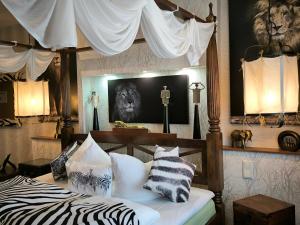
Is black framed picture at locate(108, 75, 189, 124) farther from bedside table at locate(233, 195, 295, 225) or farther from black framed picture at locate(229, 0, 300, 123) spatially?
bedside table at locate(233, 195, 295, 225)

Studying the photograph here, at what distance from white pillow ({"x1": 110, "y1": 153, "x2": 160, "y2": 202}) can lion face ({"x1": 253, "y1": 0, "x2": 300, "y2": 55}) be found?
175 cm

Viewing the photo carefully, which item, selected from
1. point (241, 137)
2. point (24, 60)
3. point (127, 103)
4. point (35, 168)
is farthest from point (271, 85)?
point (35, 168)

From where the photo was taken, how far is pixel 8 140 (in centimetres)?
489

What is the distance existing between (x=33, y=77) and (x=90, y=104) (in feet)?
3.18

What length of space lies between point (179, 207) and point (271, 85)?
1440 millimetres

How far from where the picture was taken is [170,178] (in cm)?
239

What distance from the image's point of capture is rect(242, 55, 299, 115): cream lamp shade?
2.63m

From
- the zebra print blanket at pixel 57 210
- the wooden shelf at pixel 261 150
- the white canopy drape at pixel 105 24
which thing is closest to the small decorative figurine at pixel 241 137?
the wooden shelf at pixel 261 150

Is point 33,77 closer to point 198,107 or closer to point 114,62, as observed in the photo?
point 114,62

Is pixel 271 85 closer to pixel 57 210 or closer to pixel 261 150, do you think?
pixel 261 150

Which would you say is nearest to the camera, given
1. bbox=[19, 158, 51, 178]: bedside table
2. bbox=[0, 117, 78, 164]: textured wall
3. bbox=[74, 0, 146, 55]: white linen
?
bbox=[74, 0, 146, 55]: white linen

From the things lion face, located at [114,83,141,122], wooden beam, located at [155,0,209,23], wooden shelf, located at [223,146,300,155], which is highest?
wooden beam, located at [155,0,209,23]

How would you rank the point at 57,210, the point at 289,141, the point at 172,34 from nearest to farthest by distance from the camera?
the point at 57,210
the point at 172,34
the point at 289,141

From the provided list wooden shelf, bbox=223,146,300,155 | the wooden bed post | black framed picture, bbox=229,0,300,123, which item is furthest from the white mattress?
black framed picture, bbox=229,0,300,123
